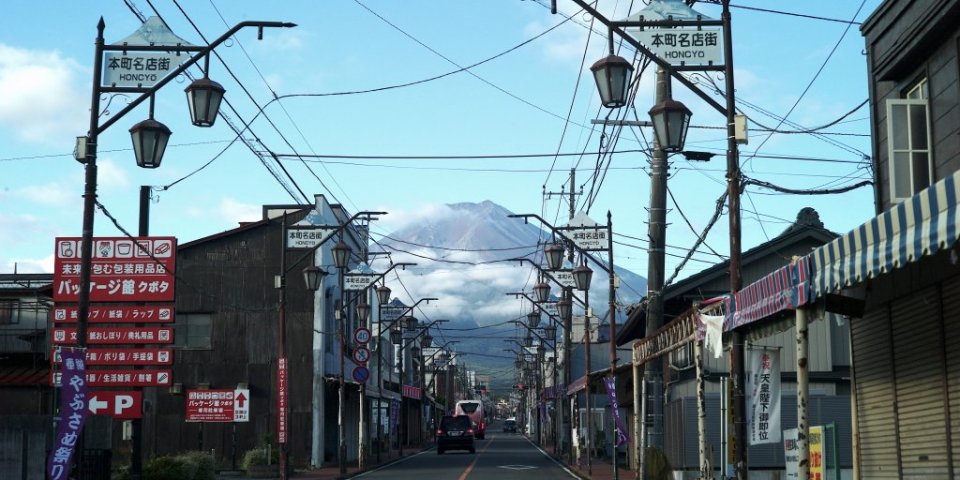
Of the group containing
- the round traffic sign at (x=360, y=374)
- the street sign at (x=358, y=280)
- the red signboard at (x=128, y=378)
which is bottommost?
the red signboard at (x=128, y=378)

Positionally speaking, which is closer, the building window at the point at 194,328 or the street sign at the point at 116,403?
the street sign at the point at 116,403

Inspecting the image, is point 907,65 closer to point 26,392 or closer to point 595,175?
point 595,175

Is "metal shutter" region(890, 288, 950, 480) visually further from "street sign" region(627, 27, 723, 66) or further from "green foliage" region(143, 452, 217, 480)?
"green foliage" region(143, 452, 217, 480)

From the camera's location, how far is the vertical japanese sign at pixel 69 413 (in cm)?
1509

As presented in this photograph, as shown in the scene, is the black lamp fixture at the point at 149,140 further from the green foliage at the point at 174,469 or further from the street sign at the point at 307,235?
the street sign at the point at 307,235

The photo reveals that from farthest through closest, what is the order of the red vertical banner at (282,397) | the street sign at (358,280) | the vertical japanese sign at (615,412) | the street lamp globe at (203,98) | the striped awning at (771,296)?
1. the street sign at (358,280)
2. the red vertical banner at (282,397)
3. the vertical japanese sign at (615,412)
4. the street lamp globe at (203,98)
5. the striped awning at (771,296)

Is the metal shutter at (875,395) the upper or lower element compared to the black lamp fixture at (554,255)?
lower

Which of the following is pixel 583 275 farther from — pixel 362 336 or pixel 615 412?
pixel 362 336

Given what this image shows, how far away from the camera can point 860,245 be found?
1145 centimetres

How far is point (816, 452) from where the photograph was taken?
1520cm

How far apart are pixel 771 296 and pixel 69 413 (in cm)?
940

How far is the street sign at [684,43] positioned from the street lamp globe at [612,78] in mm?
466

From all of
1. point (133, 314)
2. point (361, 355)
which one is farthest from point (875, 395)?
point (361, 355)

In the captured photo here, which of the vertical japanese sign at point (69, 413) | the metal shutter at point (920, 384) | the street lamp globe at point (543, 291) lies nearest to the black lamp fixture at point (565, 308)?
the street lamp globe at point (543, 291)
